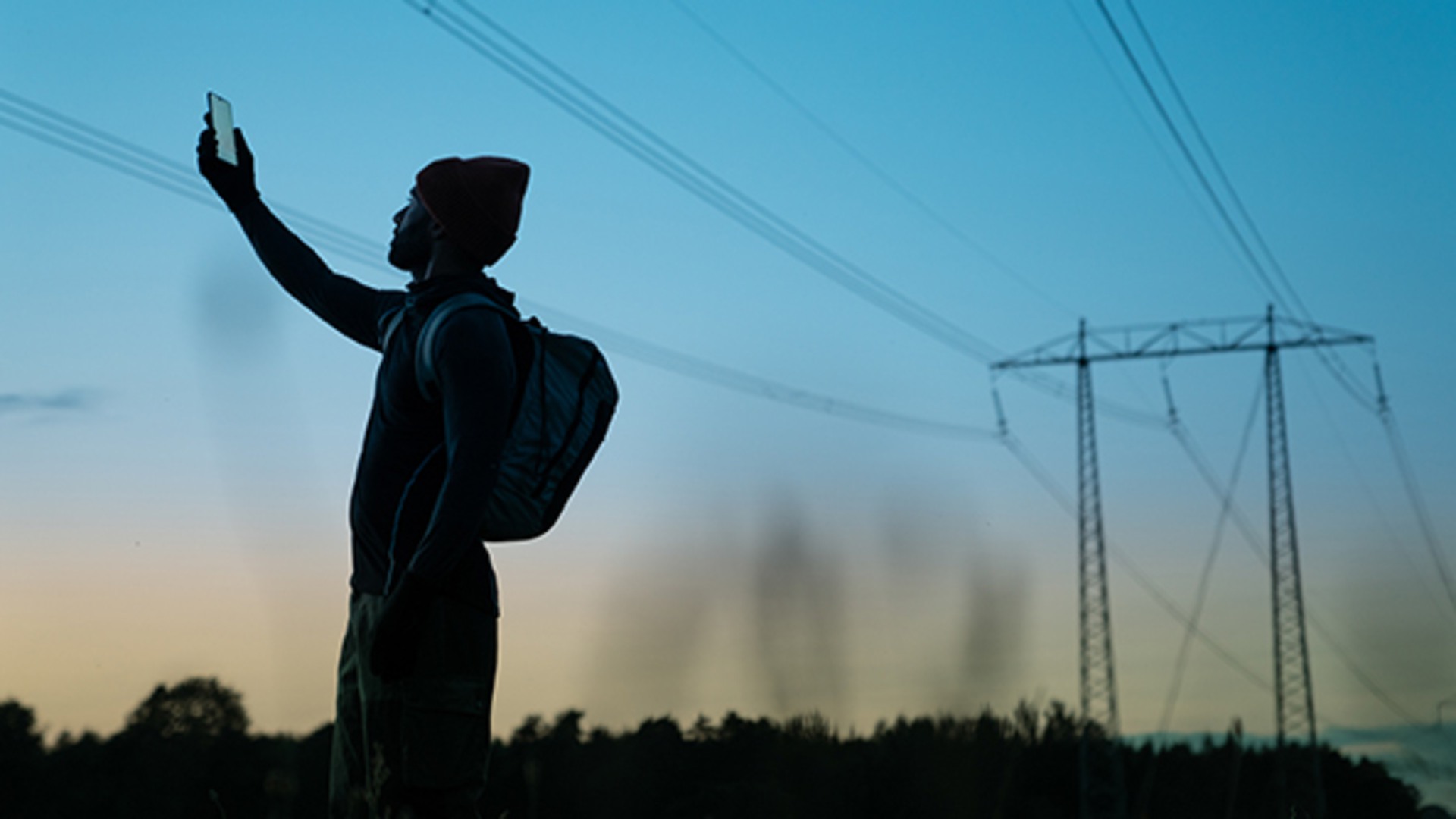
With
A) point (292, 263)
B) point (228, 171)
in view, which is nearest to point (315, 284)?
point (292, 263)

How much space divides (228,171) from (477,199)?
1.21m

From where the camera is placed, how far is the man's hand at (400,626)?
4.25 meters

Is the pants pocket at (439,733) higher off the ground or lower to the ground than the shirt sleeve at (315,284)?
lower

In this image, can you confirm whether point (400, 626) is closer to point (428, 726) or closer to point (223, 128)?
point (428, 726)

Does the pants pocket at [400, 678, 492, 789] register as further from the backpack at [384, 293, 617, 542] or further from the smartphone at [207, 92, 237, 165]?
the smartphone at [207, 92, 237, 165]

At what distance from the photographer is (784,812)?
12.4 m

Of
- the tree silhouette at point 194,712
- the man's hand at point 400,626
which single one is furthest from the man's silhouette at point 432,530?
the tree silhouette at point 194,712

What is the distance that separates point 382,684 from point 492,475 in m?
0.67

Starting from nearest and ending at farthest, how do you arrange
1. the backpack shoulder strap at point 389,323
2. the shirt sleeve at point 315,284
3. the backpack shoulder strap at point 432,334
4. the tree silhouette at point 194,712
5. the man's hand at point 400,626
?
the man's hand at point 400,626 → the backpack shoulder strap at point 432,334 → the backpack shoulder strap at point 389,323 → the shirt sleeve at point 315,284 → the tree silhouette at point 194,712

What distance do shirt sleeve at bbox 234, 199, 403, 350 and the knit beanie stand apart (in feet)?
1.87

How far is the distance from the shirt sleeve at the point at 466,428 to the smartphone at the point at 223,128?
1522 mm

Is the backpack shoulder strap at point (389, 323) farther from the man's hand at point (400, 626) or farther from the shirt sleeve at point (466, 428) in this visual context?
the man's hand at point (400, 626)

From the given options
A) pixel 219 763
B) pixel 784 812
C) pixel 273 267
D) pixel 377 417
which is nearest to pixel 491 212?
pixel 377 417

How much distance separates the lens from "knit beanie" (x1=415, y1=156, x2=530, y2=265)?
15.8 feet
